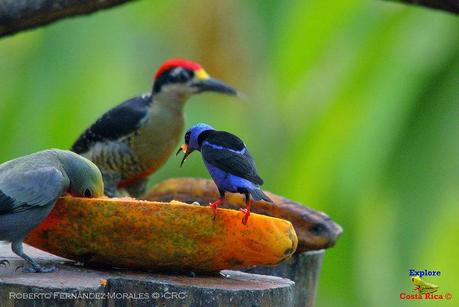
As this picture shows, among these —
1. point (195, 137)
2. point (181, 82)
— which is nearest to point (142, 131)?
point (181, 82)

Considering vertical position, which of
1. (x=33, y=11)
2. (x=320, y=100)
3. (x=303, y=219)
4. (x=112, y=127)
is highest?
(x=33, y=11)

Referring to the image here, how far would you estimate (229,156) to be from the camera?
3.62 metres

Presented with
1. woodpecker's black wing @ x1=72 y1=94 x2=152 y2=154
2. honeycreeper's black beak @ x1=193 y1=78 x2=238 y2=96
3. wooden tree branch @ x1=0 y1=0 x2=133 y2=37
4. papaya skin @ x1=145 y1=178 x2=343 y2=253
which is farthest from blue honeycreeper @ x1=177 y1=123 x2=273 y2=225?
honeycreeper's black beak @ x1=193 y1=78 x2=238 y2=96

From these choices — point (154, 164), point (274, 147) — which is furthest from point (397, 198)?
point (274, 147)

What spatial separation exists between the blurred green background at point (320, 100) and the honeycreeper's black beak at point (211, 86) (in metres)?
3.25

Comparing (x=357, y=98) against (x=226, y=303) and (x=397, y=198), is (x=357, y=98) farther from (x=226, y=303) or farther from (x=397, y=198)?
(x=226, y=303)

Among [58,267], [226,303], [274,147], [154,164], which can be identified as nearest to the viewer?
[226,303]

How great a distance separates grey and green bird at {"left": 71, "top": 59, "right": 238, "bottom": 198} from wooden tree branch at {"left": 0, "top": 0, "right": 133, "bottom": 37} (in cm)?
132

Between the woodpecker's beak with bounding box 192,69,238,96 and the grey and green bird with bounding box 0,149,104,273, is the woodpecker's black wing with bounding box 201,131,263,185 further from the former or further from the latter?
the woodpecker's beak with bounding box 192,69,238,96

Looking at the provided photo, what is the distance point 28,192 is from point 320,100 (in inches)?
375

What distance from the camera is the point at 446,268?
1290 centimetres

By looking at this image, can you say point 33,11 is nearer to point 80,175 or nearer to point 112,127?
point 80,175

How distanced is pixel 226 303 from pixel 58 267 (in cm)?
61

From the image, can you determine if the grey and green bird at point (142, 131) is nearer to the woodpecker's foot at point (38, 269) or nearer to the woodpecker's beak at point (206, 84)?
the woodpecker's beak at point (206, 84)
